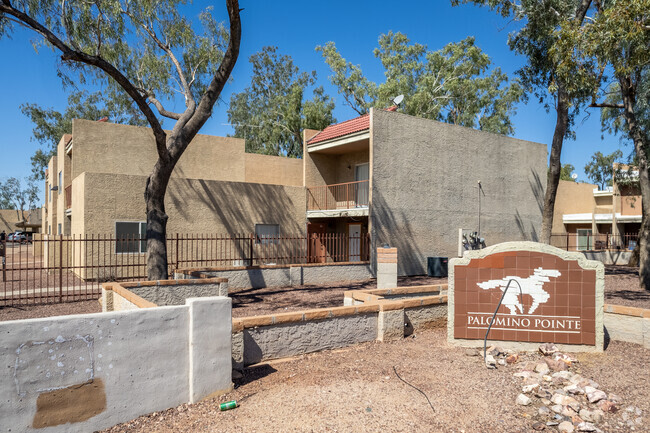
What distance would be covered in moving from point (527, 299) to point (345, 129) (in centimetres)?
1424

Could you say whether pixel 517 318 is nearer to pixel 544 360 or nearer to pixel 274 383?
pixel 544 360

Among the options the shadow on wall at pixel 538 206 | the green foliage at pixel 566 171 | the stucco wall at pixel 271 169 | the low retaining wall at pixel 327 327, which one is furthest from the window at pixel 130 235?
the green foliage at pixel 566 171

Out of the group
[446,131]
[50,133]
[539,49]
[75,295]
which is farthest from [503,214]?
[50,133]

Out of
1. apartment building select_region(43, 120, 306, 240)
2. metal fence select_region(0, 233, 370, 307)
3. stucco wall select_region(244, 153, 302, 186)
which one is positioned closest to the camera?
metal fence select_region(0, 233, 370, 307)

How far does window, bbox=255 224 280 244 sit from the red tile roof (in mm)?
4764

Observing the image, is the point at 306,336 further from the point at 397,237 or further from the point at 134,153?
the point at 134,153

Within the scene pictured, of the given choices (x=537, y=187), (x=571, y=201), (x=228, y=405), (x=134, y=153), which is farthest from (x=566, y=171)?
(x=228, y=405)

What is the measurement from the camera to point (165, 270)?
40.5ft

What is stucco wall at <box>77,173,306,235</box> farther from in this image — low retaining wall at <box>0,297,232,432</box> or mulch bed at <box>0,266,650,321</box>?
low retaining wall at <box>0,297,232,432</box>

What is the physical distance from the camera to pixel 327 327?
7.30 m

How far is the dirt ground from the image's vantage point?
15.8 ft

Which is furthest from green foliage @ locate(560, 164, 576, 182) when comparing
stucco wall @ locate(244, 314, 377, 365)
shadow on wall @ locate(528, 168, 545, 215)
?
stucco wall @ locate(244, 314, 377, 365)

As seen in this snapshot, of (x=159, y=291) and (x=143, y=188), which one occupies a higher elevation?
(x=143, y=188)

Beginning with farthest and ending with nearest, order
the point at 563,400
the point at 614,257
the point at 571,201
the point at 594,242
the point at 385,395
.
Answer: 1. the point at 571,201
2. the point at 594,242
3. the point at 614,257
4. the point at 385,395
5. the point at 563,400
